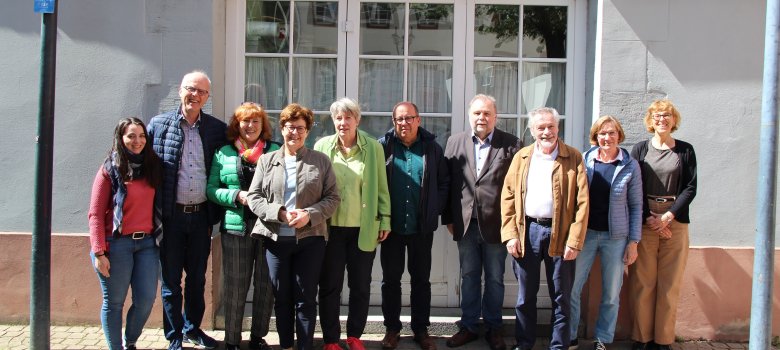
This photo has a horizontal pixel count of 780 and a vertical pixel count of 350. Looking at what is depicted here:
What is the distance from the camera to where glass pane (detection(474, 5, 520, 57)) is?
17.8 feet

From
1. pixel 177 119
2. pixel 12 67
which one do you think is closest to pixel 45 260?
pixel 177 119

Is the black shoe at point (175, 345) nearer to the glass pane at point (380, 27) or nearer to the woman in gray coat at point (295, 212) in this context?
the woman in gray coat at point (295, 212)

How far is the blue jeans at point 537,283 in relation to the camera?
4410 millimetres

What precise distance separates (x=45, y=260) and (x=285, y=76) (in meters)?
2.33

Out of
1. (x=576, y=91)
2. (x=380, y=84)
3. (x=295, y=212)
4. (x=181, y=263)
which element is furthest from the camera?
(x=380, y=84)

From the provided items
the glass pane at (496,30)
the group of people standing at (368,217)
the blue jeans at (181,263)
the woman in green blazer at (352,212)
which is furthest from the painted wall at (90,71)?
the glass pane at (496,30)

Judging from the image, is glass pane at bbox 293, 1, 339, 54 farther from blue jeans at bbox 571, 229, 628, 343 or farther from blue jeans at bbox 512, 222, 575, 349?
blue jeans at bbox 571, 229, 628, 343

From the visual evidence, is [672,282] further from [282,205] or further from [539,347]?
[282,205]

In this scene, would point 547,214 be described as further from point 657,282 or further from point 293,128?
point 293,128

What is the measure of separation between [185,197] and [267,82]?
1.44 m

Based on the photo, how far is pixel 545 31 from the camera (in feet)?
17.9

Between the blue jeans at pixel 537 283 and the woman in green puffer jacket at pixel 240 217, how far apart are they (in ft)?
5.66

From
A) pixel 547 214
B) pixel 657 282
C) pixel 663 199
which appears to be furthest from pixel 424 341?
pixel 663 199

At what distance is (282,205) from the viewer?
13.6ft
